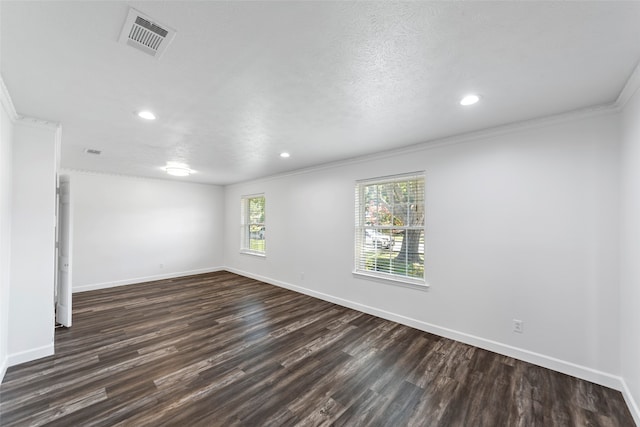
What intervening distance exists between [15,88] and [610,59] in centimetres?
429

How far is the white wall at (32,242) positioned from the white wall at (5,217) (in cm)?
8

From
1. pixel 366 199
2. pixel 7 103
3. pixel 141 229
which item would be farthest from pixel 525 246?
pixel 141 229

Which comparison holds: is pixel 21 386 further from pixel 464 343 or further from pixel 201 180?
pixel 201 180

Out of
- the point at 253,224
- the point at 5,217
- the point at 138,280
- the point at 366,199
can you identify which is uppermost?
the point at 366,199

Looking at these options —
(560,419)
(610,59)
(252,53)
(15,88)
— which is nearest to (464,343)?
(560,419)

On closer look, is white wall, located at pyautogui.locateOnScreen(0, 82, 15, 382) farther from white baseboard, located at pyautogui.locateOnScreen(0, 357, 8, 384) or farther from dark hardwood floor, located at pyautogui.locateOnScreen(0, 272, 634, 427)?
dark hardwood floor, located at pyautogui.locateOnScreen(0, 272, 634, 427)

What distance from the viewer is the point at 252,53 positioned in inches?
Result: 62.0

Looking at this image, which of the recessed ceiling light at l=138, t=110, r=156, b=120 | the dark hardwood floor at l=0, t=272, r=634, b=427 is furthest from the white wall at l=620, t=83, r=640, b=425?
the recessed ceiling light at l=138, t=110, r=156, b=120

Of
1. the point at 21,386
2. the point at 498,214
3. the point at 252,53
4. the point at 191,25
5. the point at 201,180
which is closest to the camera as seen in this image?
the point at 191,25

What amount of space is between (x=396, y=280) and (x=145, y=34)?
3.63m

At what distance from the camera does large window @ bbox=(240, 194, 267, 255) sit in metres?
6.34

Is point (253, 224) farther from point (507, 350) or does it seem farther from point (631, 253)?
point (631, 253)

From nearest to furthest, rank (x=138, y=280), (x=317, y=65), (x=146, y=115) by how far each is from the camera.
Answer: (x=317, y=65)
(x=146, y=115)
(x=138, y=280)

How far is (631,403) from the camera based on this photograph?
1945 mm
